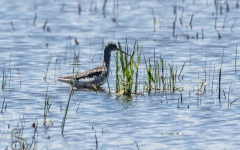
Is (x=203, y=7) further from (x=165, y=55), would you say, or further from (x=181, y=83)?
(x=181, y=83)

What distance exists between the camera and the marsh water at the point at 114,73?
1020 centimetres

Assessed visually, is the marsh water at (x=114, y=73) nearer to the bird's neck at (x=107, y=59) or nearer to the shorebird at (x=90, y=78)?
the shorebird at (x=90, y=78)

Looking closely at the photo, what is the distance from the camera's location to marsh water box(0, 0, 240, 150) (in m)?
10.2

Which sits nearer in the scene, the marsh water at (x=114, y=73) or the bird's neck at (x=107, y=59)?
the marsh water at (x=114, y=73)

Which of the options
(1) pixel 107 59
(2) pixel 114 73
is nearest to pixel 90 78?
(1) pixel 107 59

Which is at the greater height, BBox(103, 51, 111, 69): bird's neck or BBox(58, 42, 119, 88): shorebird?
BBox(103, 51, 111, 69): bird's neck

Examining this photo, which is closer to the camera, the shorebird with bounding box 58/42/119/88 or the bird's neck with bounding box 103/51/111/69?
the shorebird with bounding box 58/42/119/88

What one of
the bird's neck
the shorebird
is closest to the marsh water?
the shorebird

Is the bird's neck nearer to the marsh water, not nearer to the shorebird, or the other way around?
the shorebird

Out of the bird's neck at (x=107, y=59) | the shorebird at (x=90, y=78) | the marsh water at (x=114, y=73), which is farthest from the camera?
the bird's neck at (x=107, y=59)

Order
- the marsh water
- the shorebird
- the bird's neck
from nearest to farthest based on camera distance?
the marsh water < the shorebird < the bird's neck

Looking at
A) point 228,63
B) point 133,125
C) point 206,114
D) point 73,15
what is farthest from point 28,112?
point 73,15

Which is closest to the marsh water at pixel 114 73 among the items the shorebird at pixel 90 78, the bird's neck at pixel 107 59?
the shorebird at pixel 90 78

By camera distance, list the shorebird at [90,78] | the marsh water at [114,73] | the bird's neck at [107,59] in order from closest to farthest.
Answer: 1. the marsh water at [114,73]
2. the shorebird at [90,78]
3. the bird's neck at [107,59]
